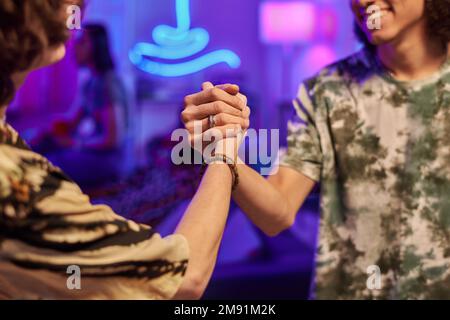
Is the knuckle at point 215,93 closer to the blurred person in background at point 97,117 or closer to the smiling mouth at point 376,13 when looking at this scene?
the smiling mouth at point 376,13

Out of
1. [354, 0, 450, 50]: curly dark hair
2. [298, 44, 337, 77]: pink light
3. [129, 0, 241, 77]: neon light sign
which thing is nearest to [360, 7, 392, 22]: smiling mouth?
[354, 0, 450, 50]: curly dark hair

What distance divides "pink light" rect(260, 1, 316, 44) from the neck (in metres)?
4.69

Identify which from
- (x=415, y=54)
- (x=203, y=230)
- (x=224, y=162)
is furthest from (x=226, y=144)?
(x=415, y=54)

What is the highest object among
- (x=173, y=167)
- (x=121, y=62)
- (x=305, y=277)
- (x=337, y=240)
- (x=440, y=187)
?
(x=121, y=62)

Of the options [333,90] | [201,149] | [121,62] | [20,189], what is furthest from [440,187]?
[121,62]

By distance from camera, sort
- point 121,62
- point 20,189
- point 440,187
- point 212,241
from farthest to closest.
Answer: point 121,62
point 440,187
point 212,241
point 20,189

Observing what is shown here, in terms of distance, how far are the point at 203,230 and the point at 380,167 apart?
2.56 ft

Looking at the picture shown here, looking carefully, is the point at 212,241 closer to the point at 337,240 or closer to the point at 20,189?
the point at 20,189

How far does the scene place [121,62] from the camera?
6.99m

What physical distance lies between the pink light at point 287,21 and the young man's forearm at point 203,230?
17.6ft

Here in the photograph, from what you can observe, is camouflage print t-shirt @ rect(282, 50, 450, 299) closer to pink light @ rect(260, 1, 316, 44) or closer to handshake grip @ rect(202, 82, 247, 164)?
handshake grip @ rect(202, 82, 247, 164)

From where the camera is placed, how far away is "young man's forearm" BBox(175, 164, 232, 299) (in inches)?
41.1

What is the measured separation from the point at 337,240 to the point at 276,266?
2906 millimetres

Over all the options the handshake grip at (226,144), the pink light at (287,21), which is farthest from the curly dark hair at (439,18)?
the pink light at (287,21)
